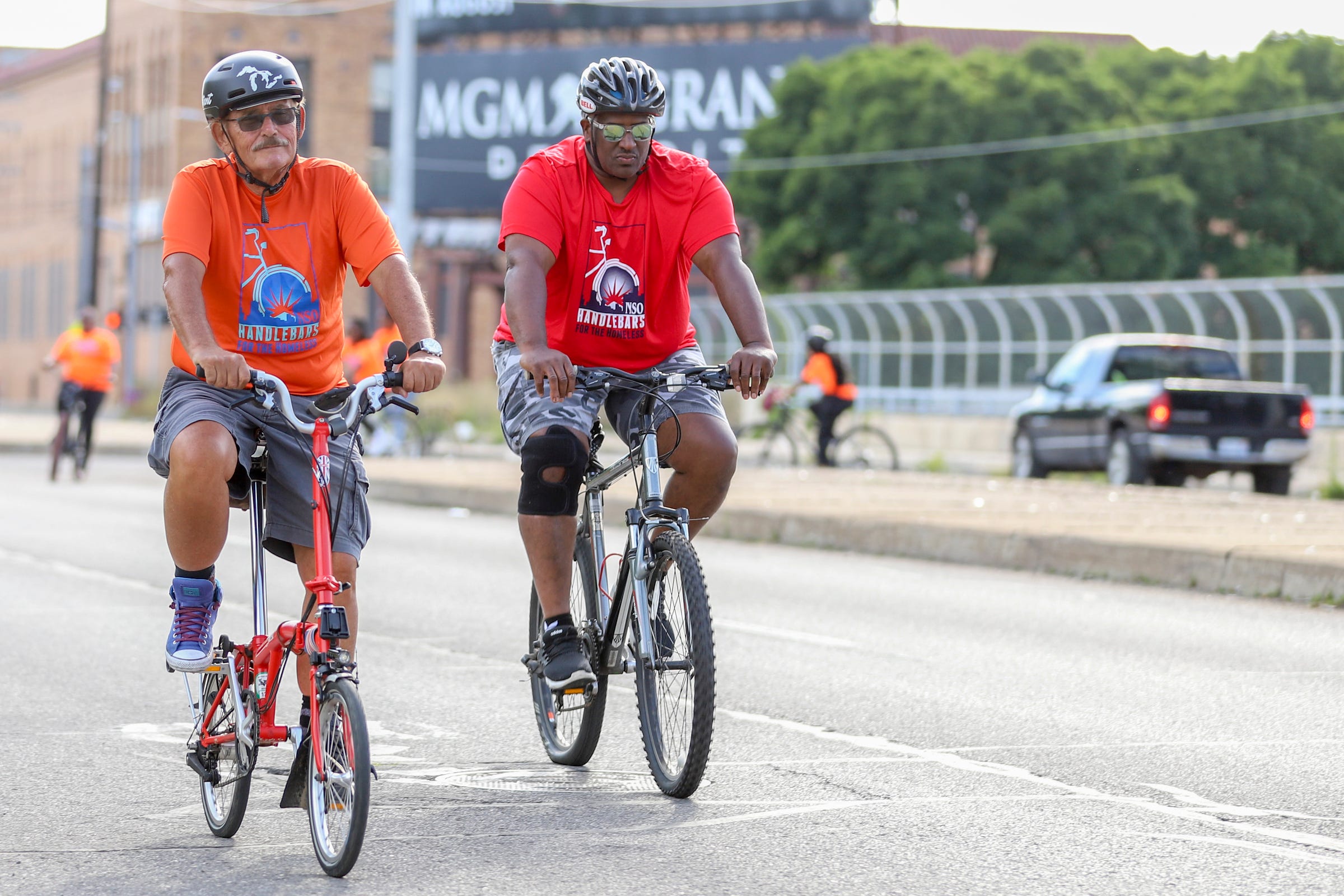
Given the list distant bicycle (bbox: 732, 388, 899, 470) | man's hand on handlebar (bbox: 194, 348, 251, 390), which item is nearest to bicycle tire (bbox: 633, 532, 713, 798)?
man's hand on handlebar (bbox: 194, 348, 251, 390)

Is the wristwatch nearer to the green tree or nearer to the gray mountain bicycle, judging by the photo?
the gray mountain bicycle

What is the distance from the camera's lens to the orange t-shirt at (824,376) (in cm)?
2431

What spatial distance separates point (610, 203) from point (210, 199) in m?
1.21

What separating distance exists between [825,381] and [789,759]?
58.8 feet

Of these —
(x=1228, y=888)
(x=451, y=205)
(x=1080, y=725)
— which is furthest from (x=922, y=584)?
(x=451, y=205)

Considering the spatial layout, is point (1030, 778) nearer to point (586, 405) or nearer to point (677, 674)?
point (677, 674)

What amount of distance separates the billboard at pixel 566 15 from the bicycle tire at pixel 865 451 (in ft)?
105

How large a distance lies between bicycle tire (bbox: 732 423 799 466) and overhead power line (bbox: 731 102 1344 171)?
20467 mm

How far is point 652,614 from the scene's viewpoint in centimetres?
585

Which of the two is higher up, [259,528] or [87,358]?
[87,358]

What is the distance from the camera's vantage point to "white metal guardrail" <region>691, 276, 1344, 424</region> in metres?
29.5

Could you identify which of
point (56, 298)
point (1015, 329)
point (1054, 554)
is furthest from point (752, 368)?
point (56, 298)

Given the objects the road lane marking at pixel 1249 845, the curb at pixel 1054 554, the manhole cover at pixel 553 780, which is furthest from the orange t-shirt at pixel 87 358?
the road lane marking at pixel 1249 845

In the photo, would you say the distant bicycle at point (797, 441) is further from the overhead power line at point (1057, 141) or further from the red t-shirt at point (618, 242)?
the overhead power line at point (1057, 141)
